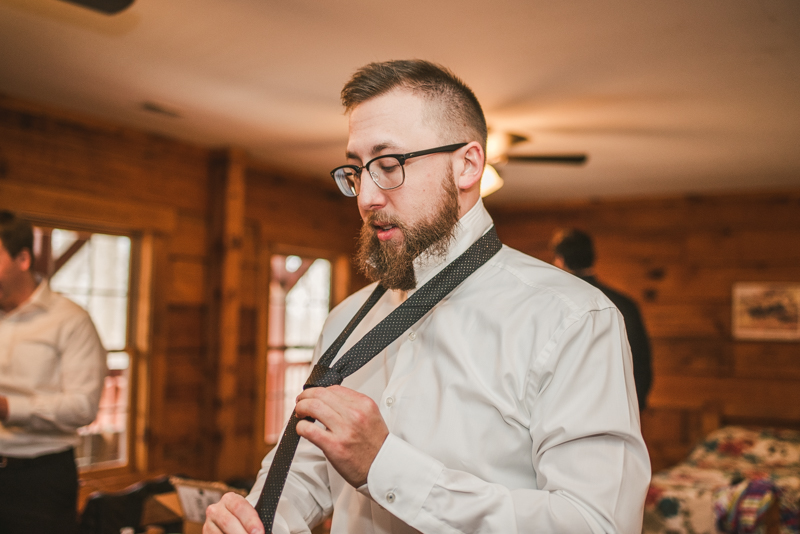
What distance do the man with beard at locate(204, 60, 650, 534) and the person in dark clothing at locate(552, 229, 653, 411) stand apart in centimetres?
148

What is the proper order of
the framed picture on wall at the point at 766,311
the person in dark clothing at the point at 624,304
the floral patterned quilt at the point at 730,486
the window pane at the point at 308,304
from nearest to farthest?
the person in dark clothing at the point at 624,304 → the floral patterned quilt at the point at 730,486 → the framed picture on wall at the point at 766,311 → the window pane at the point at 308,304

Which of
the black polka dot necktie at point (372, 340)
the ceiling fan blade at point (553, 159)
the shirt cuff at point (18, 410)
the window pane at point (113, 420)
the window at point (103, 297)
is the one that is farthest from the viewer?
the window pane at point (113, 420)

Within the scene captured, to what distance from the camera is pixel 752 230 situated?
539 centimetres

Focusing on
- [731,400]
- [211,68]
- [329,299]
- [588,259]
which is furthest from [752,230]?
[211,68]

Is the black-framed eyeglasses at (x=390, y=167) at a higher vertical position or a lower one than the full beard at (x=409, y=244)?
higher

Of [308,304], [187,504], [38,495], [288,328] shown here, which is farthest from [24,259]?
[308,304]

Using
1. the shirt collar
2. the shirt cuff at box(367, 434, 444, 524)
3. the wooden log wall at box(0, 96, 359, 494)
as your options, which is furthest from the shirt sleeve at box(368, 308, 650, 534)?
the wooden log wall at box(0, 96, 359, 494)

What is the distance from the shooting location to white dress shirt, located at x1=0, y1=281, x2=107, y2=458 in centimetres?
227

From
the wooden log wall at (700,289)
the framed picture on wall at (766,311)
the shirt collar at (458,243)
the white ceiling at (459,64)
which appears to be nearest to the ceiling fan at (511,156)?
the white ceiling at (459,64)

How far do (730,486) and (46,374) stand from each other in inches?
140

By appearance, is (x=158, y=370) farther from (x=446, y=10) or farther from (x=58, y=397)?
(x=446, y=10)

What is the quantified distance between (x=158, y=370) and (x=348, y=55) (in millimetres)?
2651

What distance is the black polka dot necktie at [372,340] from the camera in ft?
3.16

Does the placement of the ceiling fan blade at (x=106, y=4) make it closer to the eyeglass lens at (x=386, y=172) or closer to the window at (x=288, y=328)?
the eyeglass lens at (x=386, y=172)
